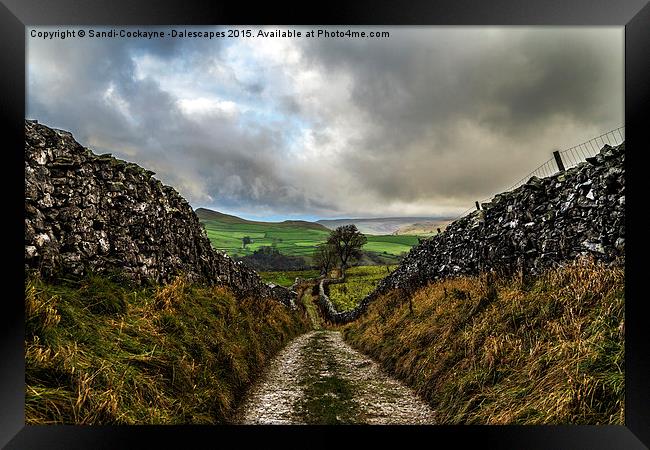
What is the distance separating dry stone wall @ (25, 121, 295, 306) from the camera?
4246 millimetres

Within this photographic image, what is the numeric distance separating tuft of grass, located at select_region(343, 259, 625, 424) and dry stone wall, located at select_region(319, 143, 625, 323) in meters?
0.35

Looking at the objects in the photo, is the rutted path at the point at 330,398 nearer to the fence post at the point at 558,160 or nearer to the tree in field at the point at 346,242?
the fence post at the point at 558,160

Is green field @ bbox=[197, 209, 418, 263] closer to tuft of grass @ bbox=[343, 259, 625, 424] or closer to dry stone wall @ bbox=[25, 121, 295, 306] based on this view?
dry stone wall @ bbox=[25, 121, 295, 306]

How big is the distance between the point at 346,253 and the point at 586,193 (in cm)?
4348

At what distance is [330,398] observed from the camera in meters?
5.48

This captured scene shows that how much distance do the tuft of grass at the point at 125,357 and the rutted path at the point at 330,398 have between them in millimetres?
442

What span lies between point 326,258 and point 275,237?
67.8 feet

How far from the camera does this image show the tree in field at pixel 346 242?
47.1 meters

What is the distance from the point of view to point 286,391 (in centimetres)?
583

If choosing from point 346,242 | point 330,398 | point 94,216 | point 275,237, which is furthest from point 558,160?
point 346,242

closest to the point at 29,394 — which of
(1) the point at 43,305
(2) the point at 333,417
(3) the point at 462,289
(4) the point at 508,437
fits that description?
(1) the point at 43,305

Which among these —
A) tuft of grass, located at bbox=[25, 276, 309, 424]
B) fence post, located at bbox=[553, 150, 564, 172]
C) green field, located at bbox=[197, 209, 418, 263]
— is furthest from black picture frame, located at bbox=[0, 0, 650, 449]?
green field, located at bbox=[197, 209, 418, 263]

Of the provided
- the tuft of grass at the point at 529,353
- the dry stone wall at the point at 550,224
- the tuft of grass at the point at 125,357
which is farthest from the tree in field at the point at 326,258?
the tuft of grass at the point at 125,357

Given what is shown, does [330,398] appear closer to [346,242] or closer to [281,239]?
[281,239]
